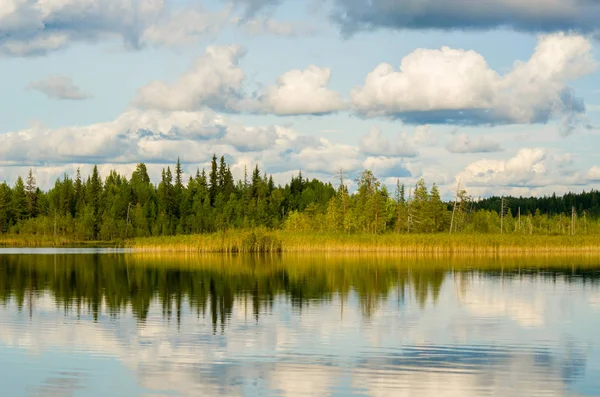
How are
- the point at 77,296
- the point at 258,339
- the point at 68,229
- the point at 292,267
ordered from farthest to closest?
the point at 68,229 → the point at 292,267 → the point at 77,296 → the point at 258,339

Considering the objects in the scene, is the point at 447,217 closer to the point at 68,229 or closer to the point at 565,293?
the point at 68,229

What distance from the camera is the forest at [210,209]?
12406cm

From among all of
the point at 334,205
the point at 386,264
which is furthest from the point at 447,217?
the point at 386,264

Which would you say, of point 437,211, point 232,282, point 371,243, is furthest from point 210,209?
point 232,282

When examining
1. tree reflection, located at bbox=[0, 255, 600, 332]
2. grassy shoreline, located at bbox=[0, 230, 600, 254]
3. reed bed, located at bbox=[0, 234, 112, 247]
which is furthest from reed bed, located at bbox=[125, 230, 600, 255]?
reed bed, located at bbox=[0, 234, 112, 247]

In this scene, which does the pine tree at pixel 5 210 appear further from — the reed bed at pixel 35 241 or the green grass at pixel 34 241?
the reed bed at pixel 35 241

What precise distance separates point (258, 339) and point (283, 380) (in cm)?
599

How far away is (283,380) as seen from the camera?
1856 cm

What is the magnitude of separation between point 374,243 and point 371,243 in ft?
1.04

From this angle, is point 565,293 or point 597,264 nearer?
point 565,293

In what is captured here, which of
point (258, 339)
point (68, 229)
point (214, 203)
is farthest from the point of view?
point (214, 203)

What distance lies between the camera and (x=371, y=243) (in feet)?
270

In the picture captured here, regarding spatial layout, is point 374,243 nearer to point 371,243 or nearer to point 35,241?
point 371,243

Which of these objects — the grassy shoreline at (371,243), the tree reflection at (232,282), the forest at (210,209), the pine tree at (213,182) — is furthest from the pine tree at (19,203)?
the tree reflection at (232,282)
